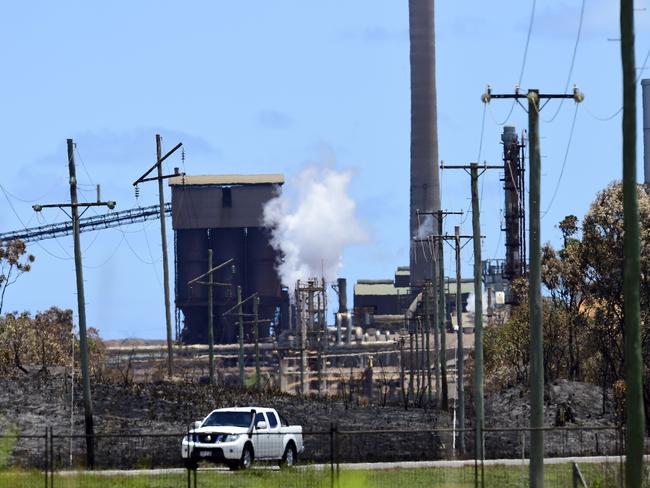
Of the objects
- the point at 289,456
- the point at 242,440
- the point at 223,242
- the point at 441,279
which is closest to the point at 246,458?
the point at 242,440

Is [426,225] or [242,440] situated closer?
[242,440]

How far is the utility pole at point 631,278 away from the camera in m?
26.0

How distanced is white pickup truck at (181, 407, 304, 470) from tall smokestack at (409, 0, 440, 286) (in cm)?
12777

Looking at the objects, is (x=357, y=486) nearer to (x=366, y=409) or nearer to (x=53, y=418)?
(x=53, y=418)

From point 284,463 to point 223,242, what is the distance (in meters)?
154

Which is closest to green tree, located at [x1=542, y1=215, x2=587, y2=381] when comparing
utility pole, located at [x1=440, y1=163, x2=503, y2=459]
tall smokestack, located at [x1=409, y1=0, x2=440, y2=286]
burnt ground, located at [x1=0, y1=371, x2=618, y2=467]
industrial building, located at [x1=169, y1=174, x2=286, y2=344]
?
burnt ground, located at [x1=0, y1=371, x2=618, y2=467]

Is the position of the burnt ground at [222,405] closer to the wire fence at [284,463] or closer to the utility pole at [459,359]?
the wire fence at [284,463]

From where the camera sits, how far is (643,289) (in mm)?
75562

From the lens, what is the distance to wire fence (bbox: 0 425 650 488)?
1421 inches

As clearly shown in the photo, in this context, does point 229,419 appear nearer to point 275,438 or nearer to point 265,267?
point 275,438

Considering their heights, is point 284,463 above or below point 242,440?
below

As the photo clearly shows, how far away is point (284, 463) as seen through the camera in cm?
4369

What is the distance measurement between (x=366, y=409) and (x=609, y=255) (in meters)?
13.2

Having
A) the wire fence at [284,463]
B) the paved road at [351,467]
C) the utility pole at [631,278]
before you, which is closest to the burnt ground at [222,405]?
the wire fence at [284,463]
